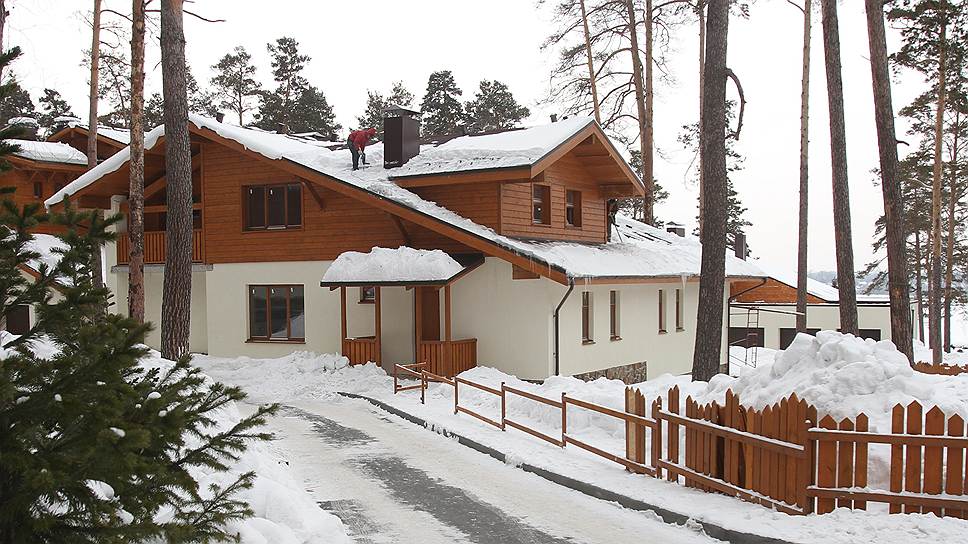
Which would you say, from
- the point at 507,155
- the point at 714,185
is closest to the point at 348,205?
the point at 507,155

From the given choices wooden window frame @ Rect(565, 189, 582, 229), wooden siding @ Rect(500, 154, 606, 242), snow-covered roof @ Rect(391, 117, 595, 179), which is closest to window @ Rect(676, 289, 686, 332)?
wooden siding @ Rect(500, 154, 606, 242)

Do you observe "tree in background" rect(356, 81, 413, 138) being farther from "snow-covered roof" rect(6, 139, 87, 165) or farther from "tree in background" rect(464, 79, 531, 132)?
"snow-covered roof" rect(6, 139, 87, 165)

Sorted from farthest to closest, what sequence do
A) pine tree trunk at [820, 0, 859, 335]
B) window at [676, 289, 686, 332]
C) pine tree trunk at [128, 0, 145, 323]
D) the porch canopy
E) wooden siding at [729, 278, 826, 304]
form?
1. wooden siding at [729, 278, 826, 304]
2. window at [676, 289, 686, 332]
3. the porch canopy
4. pine tree trunk at [820, 0, 859, 335]
5. pine tree trunk at [128, 0, 145, 323]

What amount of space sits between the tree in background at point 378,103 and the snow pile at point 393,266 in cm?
3707

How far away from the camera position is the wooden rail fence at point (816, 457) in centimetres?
722

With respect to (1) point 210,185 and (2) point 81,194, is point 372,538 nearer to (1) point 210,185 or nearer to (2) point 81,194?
(1) point 210,185

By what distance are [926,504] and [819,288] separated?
3759cm

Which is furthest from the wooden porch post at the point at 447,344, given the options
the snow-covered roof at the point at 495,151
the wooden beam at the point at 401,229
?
the snow-covered roof at the point at 495,151

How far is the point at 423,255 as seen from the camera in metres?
20.0

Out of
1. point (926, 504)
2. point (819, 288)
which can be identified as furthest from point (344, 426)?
point (819, 288)

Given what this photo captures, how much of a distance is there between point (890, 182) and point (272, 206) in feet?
55.8

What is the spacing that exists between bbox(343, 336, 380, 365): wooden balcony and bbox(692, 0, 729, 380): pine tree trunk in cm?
891

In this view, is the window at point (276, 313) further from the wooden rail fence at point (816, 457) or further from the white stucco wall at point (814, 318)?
the white stucco wall at point (814, 318)

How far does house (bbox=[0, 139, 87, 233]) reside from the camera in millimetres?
31594
